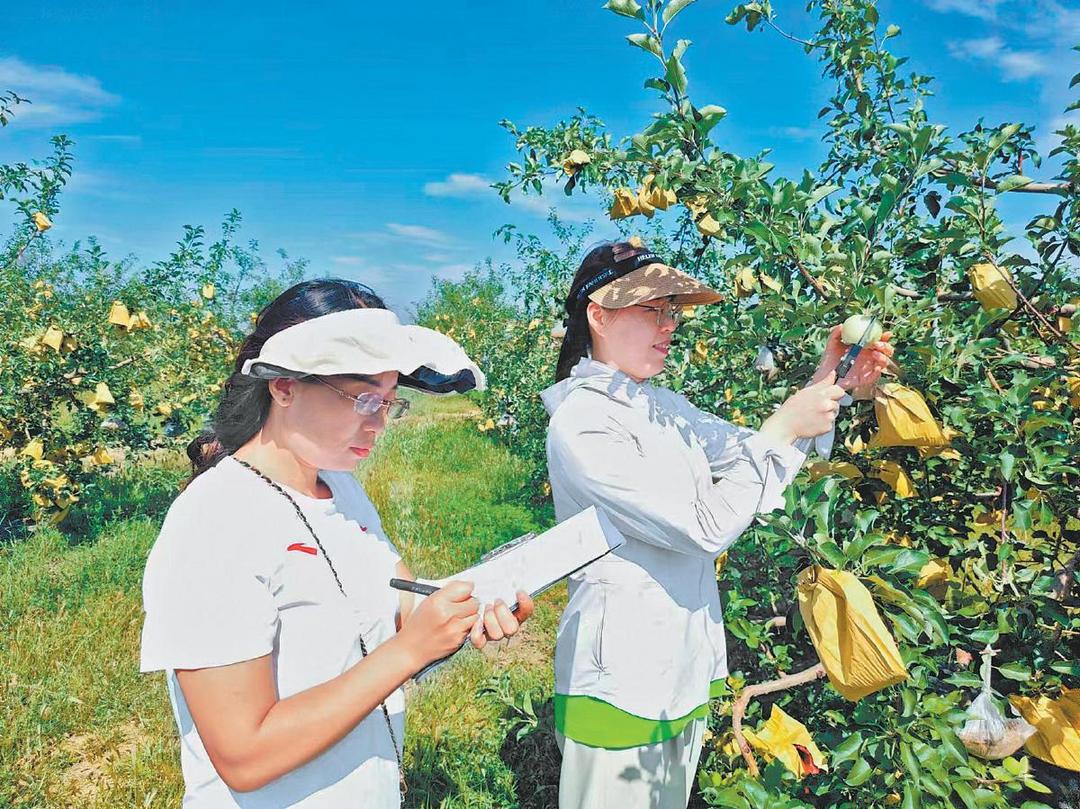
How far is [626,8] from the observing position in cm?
108

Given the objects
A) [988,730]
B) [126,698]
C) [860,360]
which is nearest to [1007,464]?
[860,360]

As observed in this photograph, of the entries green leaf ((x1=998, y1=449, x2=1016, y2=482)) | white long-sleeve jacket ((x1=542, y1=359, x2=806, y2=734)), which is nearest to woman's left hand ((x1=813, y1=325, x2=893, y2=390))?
white long-sleeve jacket ((x1=542, y1=359, x2=806, y2=734))

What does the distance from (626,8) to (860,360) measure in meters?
0.69

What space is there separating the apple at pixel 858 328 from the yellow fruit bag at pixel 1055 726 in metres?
0.83

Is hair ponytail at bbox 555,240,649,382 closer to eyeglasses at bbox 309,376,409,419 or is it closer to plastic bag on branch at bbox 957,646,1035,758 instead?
eyeglasses at bbox 309,376,409,419

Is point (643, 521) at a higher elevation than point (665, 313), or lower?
lower

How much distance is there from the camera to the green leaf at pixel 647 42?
1102 mm

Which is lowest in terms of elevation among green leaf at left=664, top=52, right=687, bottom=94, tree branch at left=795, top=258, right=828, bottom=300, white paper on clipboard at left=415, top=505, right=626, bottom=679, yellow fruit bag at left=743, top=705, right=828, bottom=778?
yellow fruit bag at left=743, top=705, right=828, bottom=778

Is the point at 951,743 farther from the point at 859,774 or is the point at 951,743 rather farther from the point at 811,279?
the point at 811,279

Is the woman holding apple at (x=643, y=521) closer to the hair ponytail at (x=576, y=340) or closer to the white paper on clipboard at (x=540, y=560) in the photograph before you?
the hair ponytail at (x=576, y=340)

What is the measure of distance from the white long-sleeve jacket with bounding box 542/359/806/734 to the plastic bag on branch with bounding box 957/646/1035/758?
0.44 meters

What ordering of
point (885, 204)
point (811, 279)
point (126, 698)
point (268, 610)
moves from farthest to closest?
point (126, 698)
point (811, 279)
point (885, 204)
point (268, 610)

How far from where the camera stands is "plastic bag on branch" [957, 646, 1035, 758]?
1217 millimetres

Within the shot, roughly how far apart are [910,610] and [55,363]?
468 cm
